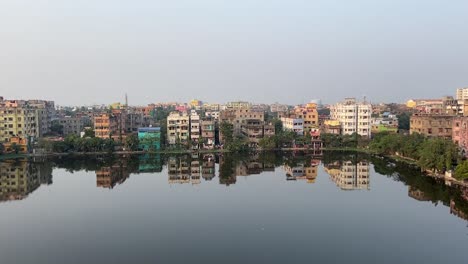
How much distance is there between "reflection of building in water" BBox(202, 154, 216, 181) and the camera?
62.3 feet

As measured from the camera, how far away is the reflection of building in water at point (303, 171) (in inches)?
731

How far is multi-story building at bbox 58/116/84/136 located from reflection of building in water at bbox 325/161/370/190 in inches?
908

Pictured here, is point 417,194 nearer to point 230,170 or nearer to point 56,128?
point 230,170

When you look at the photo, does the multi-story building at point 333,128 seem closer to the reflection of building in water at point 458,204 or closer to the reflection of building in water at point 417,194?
the reflection of building in water at point 417,194

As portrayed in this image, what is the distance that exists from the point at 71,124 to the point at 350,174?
2538 centimetres

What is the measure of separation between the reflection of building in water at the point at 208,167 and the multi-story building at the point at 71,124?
1529cm

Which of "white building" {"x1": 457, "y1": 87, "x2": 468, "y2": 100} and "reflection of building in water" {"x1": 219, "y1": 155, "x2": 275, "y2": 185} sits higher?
"white building" {"x1": 457, "y1": 87, "x2": 468, "y2": 100}

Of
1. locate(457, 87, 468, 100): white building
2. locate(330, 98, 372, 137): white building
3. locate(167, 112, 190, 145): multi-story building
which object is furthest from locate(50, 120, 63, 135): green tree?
locate(457, 87, 468, 100): white building

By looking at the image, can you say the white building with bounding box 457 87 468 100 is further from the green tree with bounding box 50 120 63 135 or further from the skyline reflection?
the green tree with bounding box 50 120 63 135

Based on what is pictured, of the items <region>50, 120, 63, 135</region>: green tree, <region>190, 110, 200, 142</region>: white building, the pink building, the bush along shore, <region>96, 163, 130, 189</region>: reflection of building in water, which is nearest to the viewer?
<region>96, 163, 130, 189</region>: reflection of building in water

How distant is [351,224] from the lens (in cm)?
1146

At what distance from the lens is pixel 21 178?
18.6 m

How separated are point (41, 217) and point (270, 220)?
6696mm

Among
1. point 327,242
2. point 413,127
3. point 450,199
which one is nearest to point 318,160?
point 413,127
